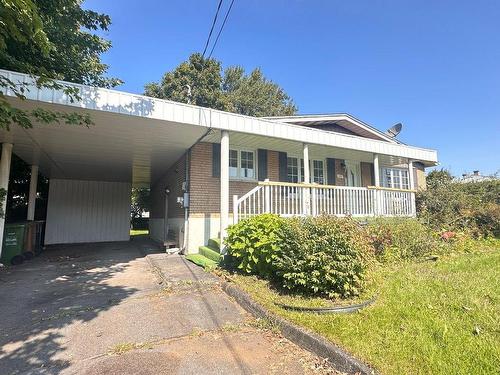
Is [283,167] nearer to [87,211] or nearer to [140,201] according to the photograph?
[87,211]

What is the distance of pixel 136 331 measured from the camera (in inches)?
152

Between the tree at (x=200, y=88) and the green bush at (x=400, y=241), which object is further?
the tree at (x=200, y=88)

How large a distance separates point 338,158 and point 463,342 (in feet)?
33.1

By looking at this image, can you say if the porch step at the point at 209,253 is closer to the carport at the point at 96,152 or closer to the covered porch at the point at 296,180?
the covered porch at the point at 296,180

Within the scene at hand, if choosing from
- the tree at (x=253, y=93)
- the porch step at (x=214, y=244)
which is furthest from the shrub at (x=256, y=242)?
the tree at (x=253, y=93)

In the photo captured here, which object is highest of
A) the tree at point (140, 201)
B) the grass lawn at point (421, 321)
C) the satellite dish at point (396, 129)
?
the satellite dish at point (396, 129)

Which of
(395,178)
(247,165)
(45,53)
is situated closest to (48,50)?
(45,53)

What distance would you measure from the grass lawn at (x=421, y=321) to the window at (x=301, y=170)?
6158 millimetres

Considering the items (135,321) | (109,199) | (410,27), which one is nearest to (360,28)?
(410,27)

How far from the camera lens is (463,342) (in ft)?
9.75

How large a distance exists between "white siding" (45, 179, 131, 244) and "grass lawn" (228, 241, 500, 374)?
13.4m

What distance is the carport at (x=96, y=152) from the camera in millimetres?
6289

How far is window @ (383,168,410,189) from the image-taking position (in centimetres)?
1488

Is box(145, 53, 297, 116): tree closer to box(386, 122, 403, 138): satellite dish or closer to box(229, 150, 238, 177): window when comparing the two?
box(386, 122, 403, 138): satellite dish
